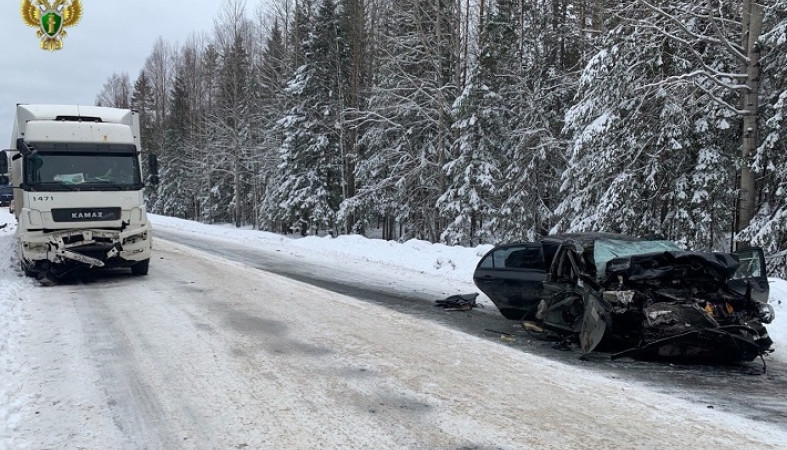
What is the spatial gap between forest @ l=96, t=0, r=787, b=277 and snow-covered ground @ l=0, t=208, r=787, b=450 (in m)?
5.77

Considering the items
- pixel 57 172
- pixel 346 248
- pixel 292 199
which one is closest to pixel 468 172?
pixel 346 248

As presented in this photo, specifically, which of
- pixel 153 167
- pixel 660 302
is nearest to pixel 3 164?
pixel 153 167

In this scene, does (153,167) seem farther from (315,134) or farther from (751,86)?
(315,134)

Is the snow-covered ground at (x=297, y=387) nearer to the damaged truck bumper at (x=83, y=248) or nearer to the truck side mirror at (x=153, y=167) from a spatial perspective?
the damaged truck bumper at (x=83, y=248)

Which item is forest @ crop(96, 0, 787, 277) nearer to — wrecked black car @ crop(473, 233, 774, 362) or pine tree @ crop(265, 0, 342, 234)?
pine tree @ crop(265, 0, 342, 234)

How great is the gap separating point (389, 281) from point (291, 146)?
2041 cm

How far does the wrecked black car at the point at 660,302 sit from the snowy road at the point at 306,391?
0.94 m

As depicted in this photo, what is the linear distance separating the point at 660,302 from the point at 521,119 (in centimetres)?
1835

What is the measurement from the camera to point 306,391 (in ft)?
16.6

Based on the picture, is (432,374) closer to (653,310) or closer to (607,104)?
(653,310)

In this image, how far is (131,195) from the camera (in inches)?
439

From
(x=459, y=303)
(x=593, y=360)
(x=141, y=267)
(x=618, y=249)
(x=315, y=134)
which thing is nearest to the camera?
(x=593, y=360)

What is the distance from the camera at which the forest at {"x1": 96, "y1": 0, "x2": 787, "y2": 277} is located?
13.6 meters

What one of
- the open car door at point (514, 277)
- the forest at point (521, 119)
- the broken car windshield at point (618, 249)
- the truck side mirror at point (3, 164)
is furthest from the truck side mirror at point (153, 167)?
the broken car windshield at point (618, 249)
